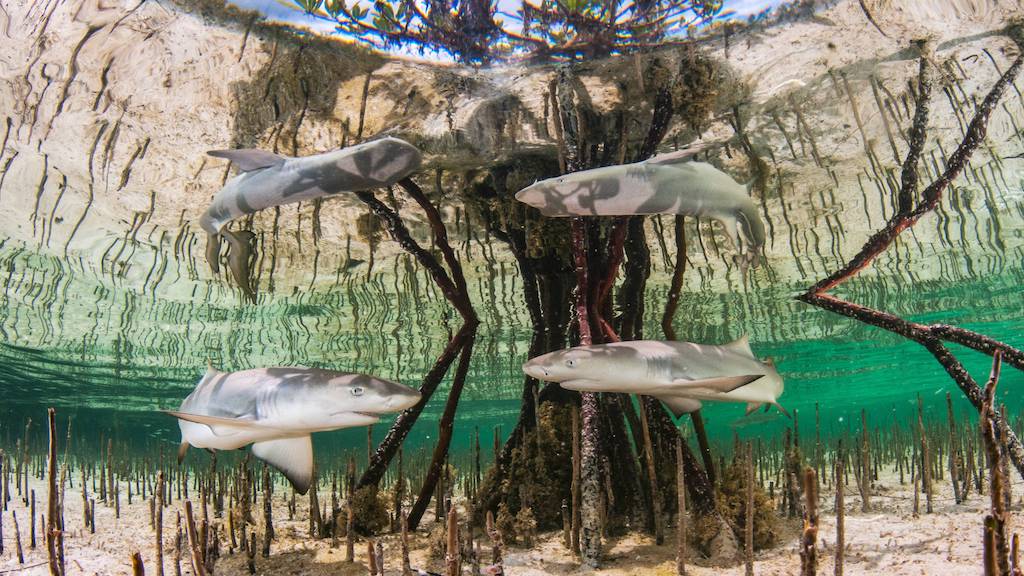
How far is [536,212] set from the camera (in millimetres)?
7680

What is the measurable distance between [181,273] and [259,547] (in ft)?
34.3

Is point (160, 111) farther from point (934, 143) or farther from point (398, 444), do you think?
point (934, 143)

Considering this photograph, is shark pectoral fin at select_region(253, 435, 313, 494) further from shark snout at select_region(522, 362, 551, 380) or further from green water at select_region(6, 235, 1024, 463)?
green water at select_region(6, 235, 1024, 463)

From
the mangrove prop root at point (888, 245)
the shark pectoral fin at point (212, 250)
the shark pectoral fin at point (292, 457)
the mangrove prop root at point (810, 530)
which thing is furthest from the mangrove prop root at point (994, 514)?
the shark pectoral fin at point (212, 250)

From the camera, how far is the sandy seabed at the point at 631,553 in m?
4.69

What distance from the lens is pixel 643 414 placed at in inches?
212

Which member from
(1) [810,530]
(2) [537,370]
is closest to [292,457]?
(2) [537,370]

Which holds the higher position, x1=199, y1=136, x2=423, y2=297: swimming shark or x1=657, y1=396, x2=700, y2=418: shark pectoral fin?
x1=199, y1=136, x2=423, y2=297: swimming shark

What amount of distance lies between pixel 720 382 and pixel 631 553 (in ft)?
8.24

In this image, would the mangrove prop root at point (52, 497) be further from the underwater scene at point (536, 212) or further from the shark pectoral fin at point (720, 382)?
the shark pectoral fin at point (720, 382)

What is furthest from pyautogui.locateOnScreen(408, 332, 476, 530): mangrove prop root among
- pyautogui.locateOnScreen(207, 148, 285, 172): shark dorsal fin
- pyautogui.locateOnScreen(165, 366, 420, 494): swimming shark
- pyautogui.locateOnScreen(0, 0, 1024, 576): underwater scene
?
pyautogui.locateOnScreen(207, 148, 285, 172): shark dorsal fin

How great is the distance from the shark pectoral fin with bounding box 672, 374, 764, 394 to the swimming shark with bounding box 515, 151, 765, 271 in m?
1.38

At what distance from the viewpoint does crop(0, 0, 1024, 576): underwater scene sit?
414 centimetres

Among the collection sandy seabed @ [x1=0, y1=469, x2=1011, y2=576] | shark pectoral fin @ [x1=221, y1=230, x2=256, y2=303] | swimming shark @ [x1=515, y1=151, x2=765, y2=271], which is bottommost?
sandy seabed @ [x1=0, y1=469, x2=1011, y2=576]
